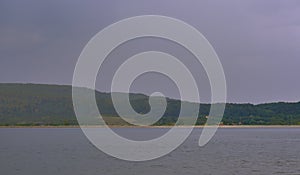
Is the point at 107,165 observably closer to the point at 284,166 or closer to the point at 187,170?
the point at 187,170

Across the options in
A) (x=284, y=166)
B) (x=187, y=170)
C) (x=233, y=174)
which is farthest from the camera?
(x=284, y=166)

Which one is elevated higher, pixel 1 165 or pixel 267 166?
pixel 1 165

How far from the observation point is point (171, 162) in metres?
58.5

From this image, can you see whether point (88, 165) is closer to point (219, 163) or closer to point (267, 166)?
point (219, 163)

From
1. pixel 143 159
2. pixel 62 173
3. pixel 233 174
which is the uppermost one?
pixel 143 159

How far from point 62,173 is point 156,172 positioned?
8854mm

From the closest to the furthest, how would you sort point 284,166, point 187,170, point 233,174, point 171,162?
point 233,174
point 187,170
point 284,166
point 171,162

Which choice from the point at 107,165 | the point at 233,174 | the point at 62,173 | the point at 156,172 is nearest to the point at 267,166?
the point at 233,174

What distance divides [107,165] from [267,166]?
680 inches

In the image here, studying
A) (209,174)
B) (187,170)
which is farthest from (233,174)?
(187,170)

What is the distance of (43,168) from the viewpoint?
52.2m

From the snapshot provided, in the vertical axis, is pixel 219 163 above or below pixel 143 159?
below

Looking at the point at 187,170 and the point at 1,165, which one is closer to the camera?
the point at 187,170

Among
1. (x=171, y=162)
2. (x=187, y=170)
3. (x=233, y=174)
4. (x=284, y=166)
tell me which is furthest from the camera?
(x=171, y=162)
